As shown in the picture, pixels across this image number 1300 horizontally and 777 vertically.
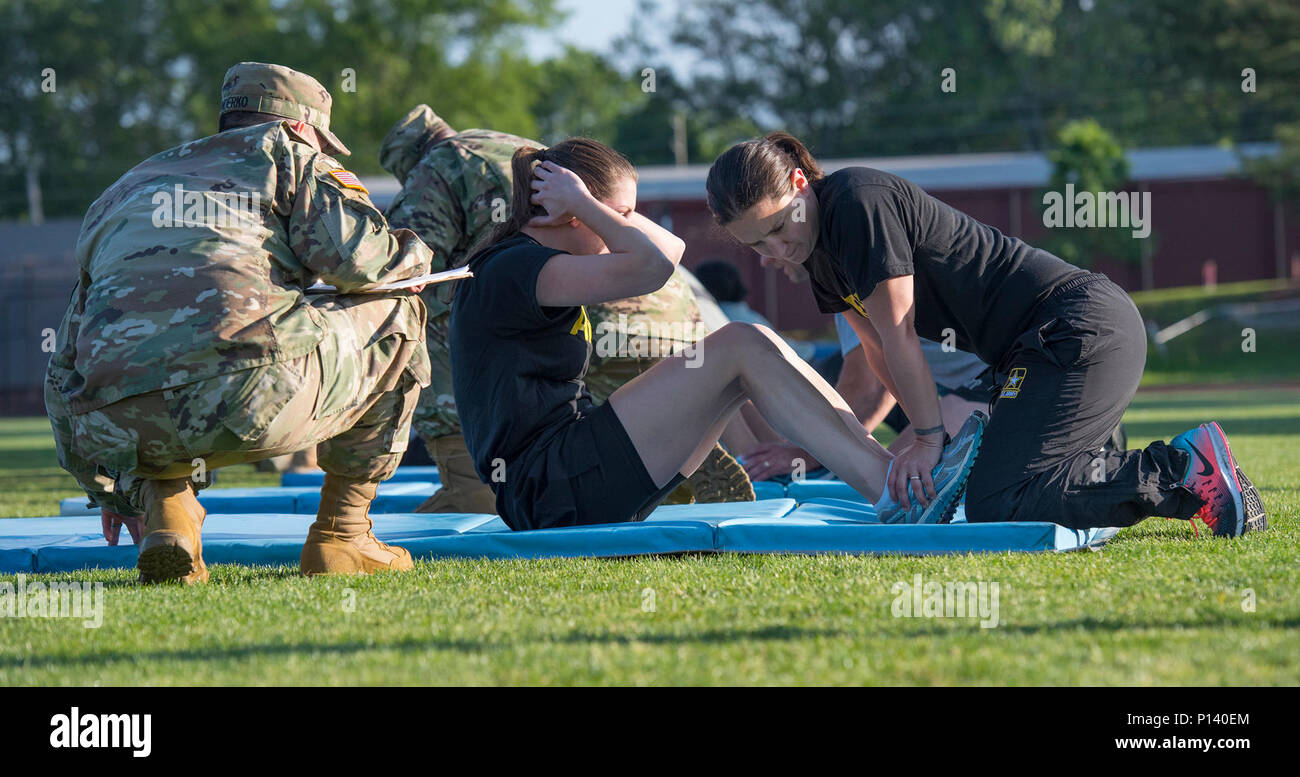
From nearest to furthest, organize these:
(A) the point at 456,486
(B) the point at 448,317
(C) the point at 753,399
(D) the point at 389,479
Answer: (C) the point at 753,399 → (A) the point at 456,486 → (B) the point at 448,317 → (D) the point at 389,479

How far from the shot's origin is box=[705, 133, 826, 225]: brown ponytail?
13.9 ft

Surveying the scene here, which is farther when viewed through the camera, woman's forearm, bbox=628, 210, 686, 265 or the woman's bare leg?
the woman's bare leg

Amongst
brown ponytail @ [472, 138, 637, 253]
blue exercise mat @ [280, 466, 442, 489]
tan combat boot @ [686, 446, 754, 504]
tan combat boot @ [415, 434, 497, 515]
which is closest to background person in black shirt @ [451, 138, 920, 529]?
brown ponytail @ [472, 138, 637, 253]

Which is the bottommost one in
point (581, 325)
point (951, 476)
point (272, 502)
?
point (272, 502)

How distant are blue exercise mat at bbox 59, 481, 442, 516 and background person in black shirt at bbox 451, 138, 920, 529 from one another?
76.3 inches

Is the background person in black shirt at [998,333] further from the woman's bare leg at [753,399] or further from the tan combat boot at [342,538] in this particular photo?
the tan combat boot at [342,538]

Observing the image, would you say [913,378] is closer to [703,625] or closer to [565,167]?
[565,167]

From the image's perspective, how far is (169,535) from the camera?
3906mm

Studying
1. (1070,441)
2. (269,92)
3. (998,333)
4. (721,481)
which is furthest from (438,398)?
(1070,441)

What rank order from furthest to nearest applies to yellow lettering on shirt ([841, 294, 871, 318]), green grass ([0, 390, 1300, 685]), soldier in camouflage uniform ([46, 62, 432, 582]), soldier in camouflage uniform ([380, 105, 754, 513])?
1. soldier in camouflage uniform ([380, 105, 754, 513])
2. yellow lettering on shirt ([841, 294, 871, 318])
3. soldier in camouflage uniform ([46, 62, 432, 582])
4. green grass ([0, 390, 1300, 685])

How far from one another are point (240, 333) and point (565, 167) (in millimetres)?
1255

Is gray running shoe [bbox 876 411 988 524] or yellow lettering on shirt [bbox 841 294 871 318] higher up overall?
yellow lettering on shirt [bbox 841 294 871 318]

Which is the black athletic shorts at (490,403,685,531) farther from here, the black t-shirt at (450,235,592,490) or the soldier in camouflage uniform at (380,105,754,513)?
the soldier in camouflage uniform at (380,105,754,513)
